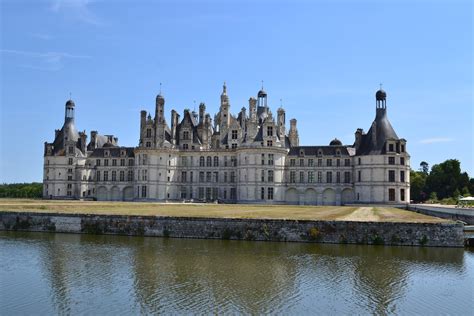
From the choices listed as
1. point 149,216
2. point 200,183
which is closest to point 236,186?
point 200,183

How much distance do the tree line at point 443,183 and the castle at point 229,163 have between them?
1464 cm

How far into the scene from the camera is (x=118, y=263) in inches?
830

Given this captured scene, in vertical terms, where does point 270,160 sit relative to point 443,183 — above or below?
above

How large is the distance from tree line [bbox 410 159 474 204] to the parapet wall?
41.6 metres

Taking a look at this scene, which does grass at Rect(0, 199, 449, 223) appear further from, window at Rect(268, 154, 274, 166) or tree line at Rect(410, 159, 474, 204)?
tree line at Rect(410, 159, 474, 204)

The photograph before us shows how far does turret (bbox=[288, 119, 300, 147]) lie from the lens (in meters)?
69.4

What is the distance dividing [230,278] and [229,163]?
154 ft

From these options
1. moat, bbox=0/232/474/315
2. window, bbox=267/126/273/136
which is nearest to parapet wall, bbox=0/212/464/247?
moat, bbox=0/232/474/315

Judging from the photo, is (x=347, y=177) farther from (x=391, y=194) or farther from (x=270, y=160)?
(x=270, y=160)

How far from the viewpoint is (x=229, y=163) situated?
6519 centimetres

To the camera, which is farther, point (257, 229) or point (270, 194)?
point (270, 194)

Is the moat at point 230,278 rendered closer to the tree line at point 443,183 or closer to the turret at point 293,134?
the turret at point 293,134

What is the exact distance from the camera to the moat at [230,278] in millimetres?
15023

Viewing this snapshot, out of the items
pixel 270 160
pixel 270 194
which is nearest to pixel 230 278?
pixel 270 194
